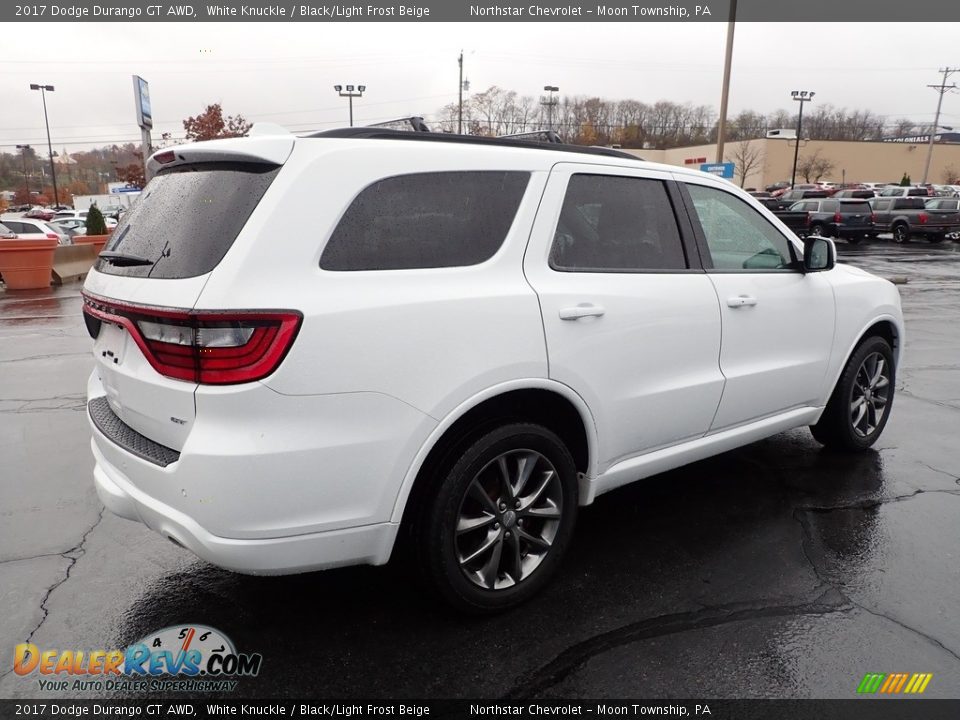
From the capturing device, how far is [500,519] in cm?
280

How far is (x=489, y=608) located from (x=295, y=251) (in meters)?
1.60

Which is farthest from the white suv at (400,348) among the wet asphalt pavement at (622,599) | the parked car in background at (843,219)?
the parked car in background at (843,219)

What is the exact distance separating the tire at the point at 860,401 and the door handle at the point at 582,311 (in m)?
2.42

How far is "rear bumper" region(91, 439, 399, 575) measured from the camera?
7.47ft

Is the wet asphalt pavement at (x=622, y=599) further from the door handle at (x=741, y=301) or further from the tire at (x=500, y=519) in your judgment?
the door handle at (x=741, y=301)

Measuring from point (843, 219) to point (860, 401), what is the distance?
87.6 feet

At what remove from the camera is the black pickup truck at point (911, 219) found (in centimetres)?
2784

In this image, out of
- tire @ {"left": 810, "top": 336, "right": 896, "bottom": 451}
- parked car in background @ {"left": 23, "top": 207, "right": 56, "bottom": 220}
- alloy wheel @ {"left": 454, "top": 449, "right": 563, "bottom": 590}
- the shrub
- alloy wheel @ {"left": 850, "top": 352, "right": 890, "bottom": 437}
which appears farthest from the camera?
parked car in background @ {"left": 23, "top": 207, "right": 56, "bottom": 220}

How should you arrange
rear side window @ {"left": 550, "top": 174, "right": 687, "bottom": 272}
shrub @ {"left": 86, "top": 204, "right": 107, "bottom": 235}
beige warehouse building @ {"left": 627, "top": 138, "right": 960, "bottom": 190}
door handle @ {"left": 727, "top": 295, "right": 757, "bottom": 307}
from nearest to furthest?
rear side window @ {"left": 550, "top": 174, "right": 687, "bottom": 272}
door handle @ {"left": 727, "top": 295, "right": 757, "bottom": 307}
shrub @ {"left": 86, "top": 204, "right": 107, "bottom": 235}
beige warehouse building @ {"left": 627, "top": 138, "right": 960, "bottom": 190}

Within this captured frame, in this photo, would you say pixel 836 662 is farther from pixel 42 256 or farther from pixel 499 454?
pixel 42 256

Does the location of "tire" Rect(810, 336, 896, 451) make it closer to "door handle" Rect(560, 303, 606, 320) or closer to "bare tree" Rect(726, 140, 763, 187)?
"door handle" Rect(560, 303, 606, 320)

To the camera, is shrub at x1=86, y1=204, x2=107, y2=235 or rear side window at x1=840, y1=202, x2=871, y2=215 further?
rear side window at x1=840, y1=202, x2=871, y2=215

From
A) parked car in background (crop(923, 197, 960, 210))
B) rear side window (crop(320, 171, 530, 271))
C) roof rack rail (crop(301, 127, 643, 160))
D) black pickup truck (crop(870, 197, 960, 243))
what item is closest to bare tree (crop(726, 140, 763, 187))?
black pickup truck (crop(870, 197, 960, 243))

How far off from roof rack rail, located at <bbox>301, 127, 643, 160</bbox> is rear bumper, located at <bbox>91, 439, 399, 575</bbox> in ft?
4.55
